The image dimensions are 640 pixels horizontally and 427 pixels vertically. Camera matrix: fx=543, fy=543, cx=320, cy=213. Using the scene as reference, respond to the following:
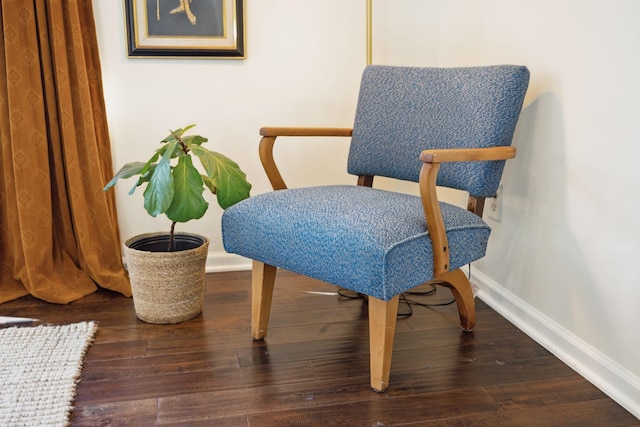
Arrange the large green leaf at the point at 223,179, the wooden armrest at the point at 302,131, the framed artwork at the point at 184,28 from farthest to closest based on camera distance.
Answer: the framed artwork at the point at 184,28 < the wooden armrest at the point at 302,131 < the large green leaf at the point at 223,179

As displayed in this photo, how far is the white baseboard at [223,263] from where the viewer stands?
2.36 m

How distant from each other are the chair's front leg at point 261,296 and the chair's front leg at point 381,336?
1.34 ft

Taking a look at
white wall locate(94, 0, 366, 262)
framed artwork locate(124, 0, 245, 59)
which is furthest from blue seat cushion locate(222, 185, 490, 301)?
framed artwork locate(124, 0, 245, 59)

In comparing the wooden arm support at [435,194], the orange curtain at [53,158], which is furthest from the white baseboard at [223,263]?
the wooden arm support at [435,194]

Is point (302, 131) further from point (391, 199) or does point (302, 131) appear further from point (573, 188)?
point (573, 188)

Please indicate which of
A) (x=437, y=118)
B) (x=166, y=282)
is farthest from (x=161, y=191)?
(x=437, y=118)

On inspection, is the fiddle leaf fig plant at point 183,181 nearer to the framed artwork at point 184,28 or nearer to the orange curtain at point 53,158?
the orange curtain at point 53,158

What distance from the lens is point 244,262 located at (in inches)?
93.7

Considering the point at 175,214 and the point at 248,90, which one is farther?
the point at 248,90

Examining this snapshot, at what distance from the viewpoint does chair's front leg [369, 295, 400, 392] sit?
1362 mm

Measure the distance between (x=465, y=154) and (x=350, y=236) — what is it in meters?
0.37

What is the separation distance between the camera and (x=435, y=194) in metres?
1.32

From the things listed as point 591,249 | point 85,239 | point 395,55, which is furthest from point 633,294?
point 85,239

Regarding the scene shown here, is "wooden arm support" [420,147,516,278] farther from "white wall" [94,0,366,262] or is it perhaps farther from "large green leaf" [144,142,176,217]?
"white wall" [94,0,366,262]
